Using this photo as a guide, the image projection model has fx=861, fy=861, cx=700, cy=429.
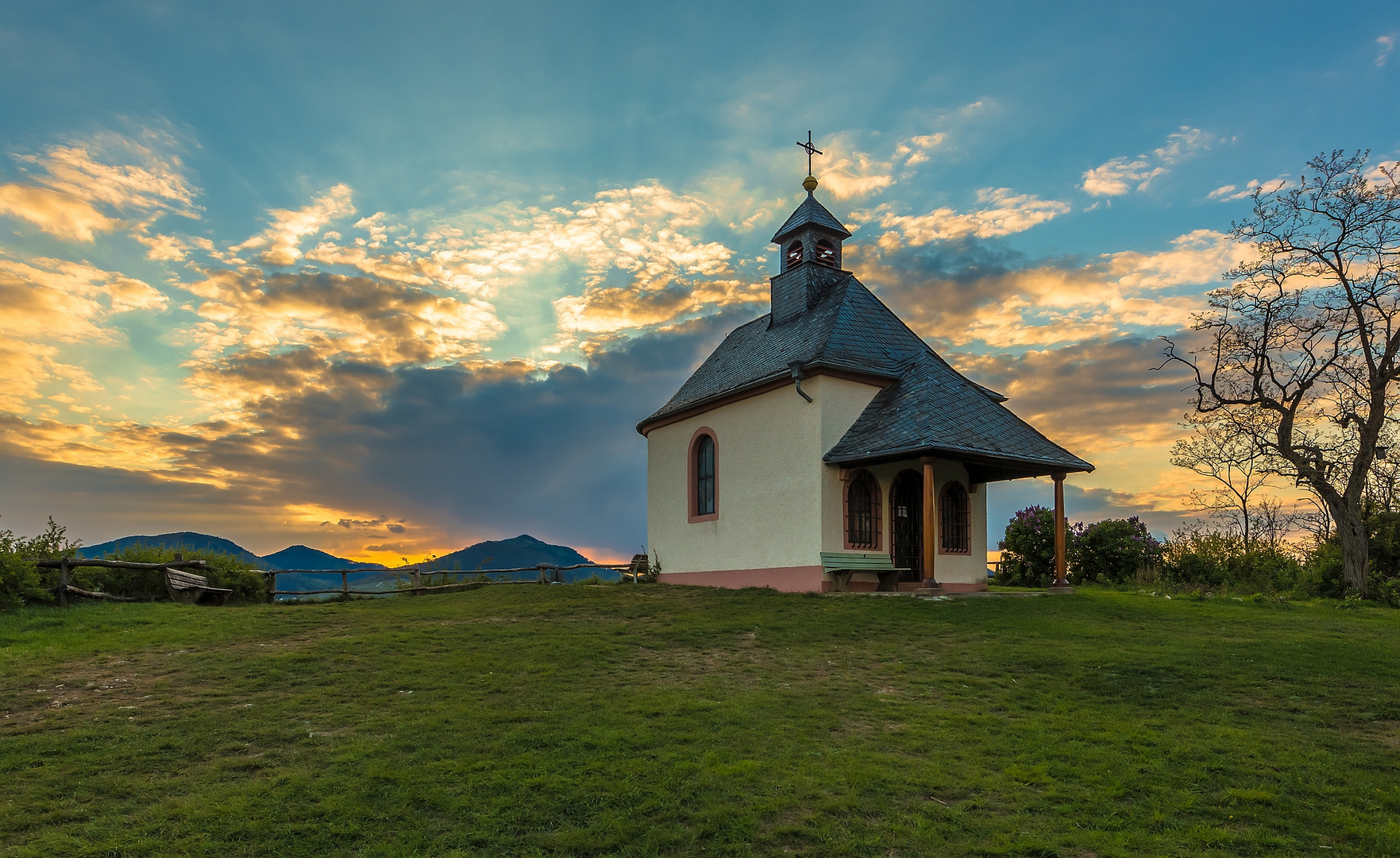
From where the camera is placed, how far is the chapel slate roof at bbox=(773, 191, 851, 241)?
23.3m

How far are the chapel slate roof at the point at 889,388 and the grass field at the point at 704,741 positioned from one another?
443 cm

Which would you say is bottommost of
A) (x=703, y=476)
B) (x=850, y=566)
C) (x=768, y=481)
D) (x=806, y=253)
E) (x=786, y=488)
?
(x=850, y=566)

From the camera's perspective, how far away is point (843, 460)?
1758 cm

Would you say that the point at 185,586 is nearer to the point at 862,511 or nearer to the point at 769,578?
the point at 769,578

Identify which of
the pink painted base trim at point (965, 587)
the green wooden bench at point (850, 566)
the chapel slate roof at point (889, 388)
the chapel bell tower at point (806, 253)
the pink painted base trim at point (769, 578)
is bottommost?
the pink painted base trim at point (965, 587)

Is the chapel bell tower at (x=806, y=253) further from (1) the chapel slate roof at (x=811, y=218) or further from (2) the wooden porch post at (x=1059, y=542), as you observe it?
(2) the wooden porch post at (x=1059, y=542)

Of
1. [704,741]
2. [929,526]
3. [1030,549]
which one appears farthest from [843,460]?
[1030,549]

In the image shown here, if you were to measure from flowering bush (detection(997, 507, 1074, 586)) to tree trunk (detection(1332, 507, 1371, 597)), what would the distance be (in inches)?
276

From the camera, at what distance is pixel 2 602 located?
1546 centimetres

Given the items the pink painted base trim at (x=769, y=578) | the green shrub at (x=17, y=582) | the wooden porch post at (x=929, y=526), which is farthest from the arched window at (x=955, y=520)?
the green shrub at (x=17, y=582)

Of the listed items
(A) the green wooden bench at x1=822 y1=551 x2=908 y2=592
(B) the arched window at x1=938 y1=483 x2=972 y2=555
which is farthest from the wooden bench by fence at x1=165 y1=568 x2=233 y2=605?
(B) the arched window at x1=938 y1=483 x2=972 y2=555

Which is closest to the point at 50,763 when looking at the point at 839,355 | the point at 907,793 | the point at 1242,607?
the point at 907,793

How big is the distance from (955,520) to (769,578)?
14.9 feet

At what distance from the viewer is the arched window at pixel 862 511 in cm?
1823
